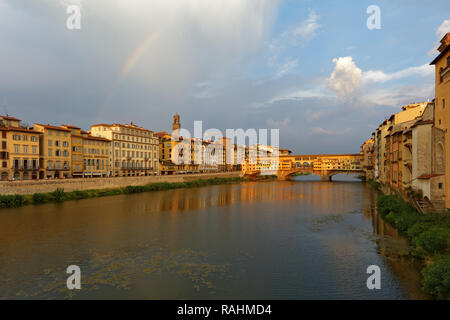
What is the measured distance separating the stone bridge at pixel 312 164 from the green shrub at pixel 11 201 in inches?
2327

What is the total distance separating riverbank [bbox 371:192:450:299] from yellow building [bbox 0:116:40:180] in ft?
136

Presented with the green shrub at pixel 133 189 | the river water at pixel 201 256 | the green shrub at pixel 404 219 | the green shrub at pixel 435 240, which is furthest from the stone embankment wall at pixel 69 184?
the green shrub at pixel 435 240

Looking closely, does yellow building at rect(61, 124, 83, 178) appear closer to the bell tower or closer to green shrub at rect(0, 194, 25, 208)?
green shrub at rect(0, 194, 25, 208)

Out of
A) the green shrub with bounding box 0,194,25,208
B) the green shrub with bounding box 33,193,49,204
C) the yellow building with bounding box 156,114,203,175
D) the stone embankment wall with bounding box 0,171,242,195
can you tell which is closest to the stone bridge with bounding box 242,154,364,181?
the yellow building with bounding box 156,114,203,175

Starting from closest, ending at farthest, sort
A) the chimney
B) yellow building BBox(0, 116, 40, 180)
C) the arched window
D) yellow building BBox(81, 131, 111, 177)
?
1. the chimney
2. the arched window
3. yellow building BBox(0, 116, 40, 180)
4. yellow building BBox(81, 131, 111, 177)

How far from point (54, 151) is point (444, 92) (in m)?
44.7

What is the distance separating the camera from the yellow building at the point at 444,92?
51.6 feet

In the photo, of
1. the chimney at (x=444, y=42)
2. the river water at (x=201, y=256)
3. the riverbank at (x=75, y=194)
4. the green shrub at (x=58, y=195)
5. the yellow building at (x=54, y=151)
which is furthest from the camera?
the yellow building at (x=54, y=151)

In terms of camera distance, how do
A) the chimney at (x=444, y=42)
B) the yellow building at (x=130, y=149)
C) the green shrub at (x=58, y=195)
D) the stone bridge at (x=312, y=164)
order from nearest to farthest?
the chimney at (x=444, y=42), the green shrub at (x=58, y=195), the yellow building at (x=130, y=149), the stone bridge at (x=312, y=164)

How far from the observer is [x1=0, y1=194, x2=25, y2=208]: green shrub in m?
27.6

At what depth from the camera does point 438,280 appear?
9156 mm

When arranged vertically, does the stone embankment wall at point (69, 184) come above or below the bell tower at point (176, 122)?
below

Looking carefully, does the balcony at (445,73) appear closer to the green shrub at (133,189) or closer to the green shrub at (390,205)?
the green shrub at (390,205)
